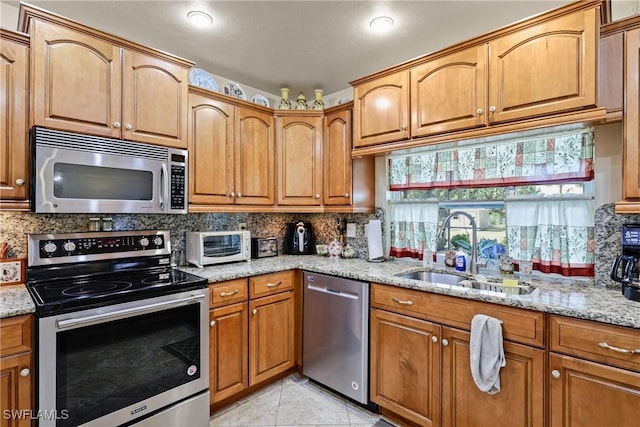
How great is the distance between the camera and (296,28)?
211 centimetres

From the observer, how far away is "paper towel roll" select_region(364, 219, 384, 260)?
8.87 feet

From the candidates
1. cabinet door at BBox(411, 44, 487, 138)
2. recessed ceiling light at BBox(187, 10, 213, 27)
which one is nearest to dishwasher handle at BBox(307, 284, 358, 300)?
cabinet door at BBox(411, 44, 487, 138)

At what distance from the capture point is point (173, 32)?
214cm

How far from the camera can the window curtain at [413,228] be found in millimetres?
2619

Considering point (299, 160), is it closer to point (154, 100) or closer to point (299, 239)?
point (299, 239)

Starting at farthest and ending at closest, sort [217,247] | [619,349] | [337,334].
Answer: [217,247]
[337,334]
[619,349]

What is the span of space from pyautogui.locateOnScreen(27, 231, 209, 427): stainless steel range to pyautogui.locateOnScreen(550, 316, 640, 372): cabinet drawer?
1.86 meters

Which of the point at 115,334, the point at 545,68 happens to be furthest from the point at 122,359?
the point at 545,68

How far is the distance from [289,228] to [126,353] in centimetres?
181

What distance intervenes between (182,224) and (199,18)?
1.46m

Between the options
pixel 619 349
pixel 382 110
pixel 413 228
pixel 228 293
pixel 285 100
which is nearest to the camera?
pixel 619 349

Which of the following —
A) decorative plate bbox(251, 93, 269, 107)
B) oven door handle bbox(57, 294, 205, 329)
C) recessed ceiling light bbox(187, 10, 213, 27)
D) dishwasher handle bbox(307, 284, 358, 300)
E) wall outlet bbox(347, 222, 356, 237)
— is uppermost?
recessed ceiling light bbox(187, 10, 213, 27)

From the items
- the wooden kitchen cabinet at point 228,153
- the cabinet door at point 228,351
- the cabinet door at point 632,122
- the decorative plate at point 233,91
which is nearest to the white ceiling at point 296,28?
the decorative plate at point 233,91

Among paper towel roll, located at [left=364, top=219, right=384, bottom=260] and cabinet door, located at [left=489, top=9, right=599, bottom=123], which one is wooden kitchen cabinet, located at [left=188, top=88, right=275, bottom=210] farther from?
cabinet door, located at [left=489, top=9, right=599, bottom=123]
